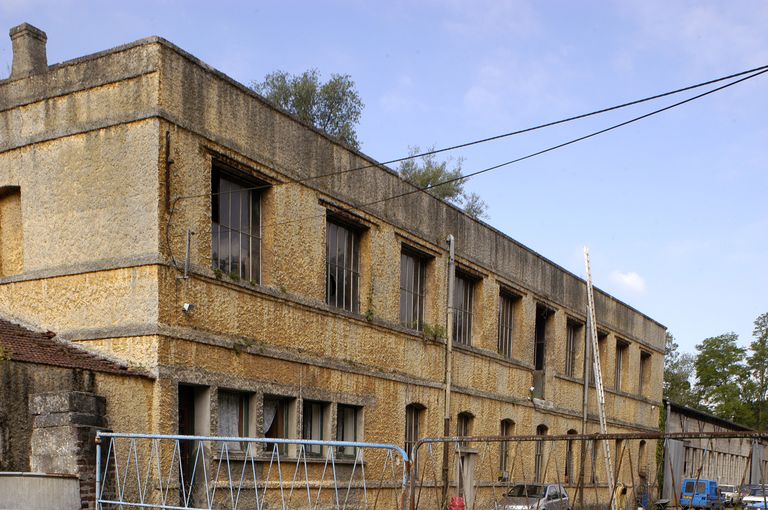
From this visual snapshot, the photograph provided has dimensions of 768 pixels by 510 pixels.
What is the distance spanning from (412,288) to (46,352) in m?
9.58

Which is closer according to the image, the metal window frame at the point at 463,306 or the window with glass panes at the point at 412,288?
the window with glass panes at the point at 412,288

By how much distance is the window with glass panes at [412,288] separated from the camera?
19.7 meters

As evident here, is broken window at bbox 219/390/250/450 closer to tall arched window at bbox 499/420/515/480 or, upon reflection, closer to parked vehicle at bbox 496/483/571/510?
parked vehicle at bbox 496/483/571/510

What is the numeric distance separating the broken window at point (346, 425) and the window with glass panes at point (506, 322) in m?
7.56

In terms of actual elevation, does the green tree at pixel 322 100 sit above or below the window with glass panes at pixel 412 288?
above

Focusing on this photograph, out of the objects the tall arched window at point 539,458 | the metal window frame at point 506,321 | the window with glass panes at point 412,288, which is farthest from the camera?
the tall arched window at point 539,458

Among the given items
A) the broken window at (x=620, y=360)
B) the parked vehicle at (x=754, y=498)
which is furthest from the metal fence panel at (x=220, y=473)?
the broken window at (x=620, y=360)

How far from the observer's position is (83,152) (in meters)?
13.6

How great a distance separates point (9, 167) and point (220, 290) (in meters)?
4.26

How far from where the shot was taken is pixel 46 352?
12.3m

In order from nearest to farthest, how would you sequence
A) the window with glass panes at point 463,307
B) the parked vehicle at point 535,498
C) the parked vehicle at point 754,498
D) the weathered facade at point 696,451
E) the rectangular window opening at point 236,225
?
1. the rectangular window opening at point 236,225
2. the parked vehicle at point 535,498
3. the window with glass panes at point 463,307
4. the parked vehicle at point 754,498
5. the weathered facade at point 696,451

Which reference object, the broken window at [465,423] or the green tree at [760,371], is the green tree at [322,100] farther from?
the green tree at [760,371]

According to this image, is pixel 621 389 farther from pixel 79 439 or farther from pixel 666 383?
pixel 666 383

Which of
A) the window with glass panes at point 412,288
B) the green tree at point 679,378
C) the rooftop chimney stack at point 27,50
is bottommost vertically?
the green tree at point 679,378
